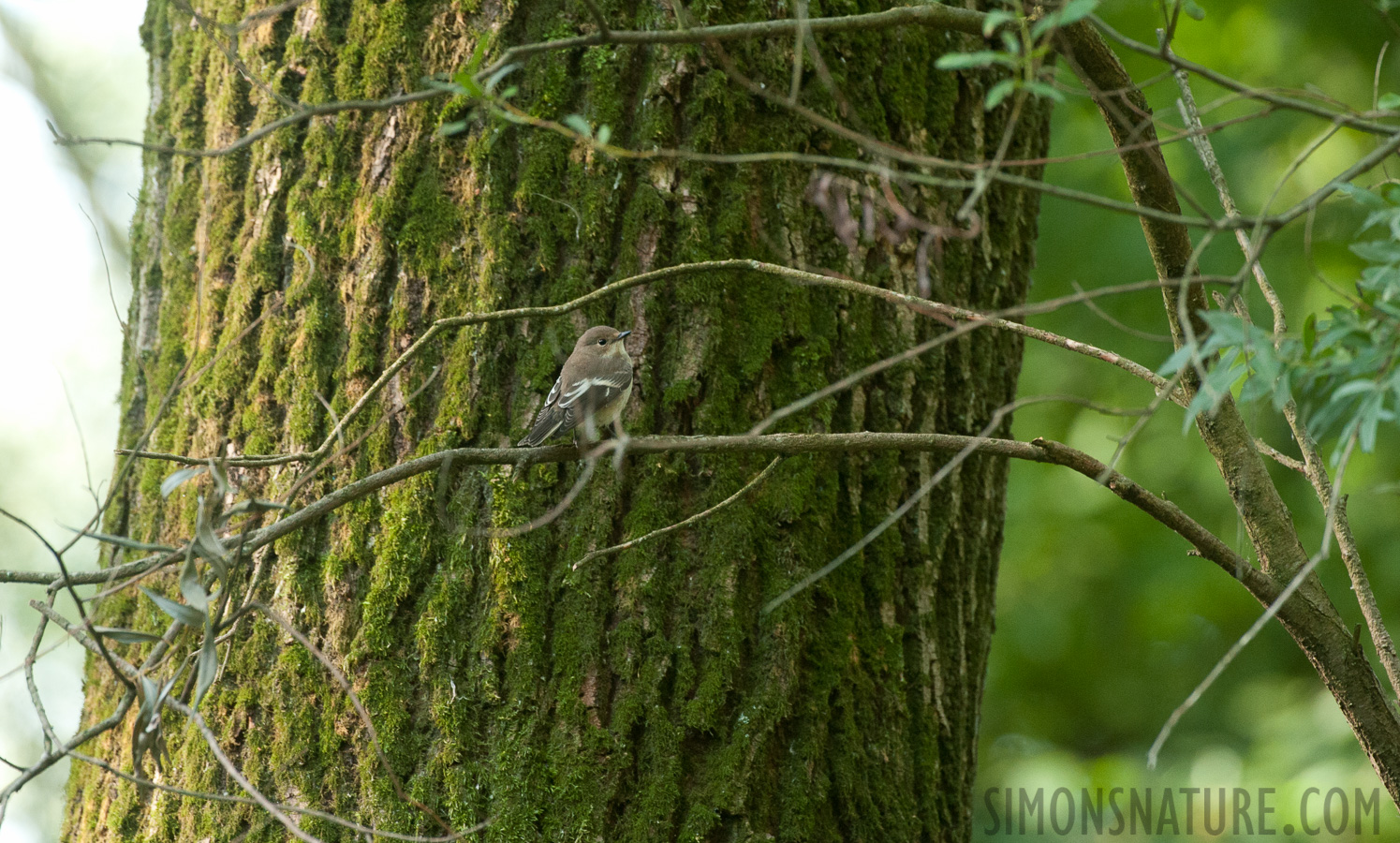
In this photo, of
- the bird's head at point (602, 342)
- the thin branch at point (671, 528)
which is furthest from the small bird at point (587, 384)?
the thin branch at point (671, 528)

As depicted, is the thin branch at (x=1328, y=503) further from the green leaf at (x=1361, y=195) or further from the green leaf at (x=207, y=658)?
the green leaf at (x=207, y=658)

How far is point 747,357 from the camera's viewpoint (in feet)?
9.43

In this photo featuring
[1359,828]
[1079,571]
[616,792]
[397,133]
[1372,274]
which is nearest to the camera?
[1372,274]

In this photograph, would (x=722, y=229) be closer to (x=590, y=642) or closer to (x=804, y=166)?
(x=804, y=166)

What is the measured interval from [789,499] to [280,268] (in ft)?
5.38

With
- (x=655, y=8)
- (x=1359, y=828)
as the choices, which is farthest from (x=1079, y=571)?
(x=655, y=8)

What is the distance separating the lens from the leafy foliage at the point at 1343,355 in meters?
1.49

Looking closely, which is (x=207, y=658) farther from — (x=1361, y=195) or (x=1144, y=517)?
(x=1144, y=517)

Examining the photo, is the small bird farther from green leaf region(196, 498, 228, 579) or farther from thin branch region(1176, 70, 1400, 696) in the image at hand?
thin branch region(1176, 70, 1400, 696)

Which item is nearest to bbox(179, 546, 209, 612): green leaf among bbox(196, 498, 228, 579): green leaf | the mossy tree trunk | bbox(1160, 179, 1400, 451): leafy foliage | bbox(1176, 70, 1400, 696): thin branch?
bbox(196, 498, 228, 579): green leaf

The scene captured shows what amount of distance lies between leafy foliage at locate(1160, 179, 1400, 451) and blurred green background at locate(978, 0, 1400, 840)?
Answer: 4.17 meters

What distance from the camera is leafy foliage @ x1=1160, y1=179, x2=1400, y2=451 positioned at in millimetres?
1490

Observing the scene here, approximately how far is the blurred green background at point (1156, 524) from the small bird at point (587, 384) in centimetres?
384

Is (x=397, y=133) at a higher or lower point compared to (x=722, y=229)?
higher
